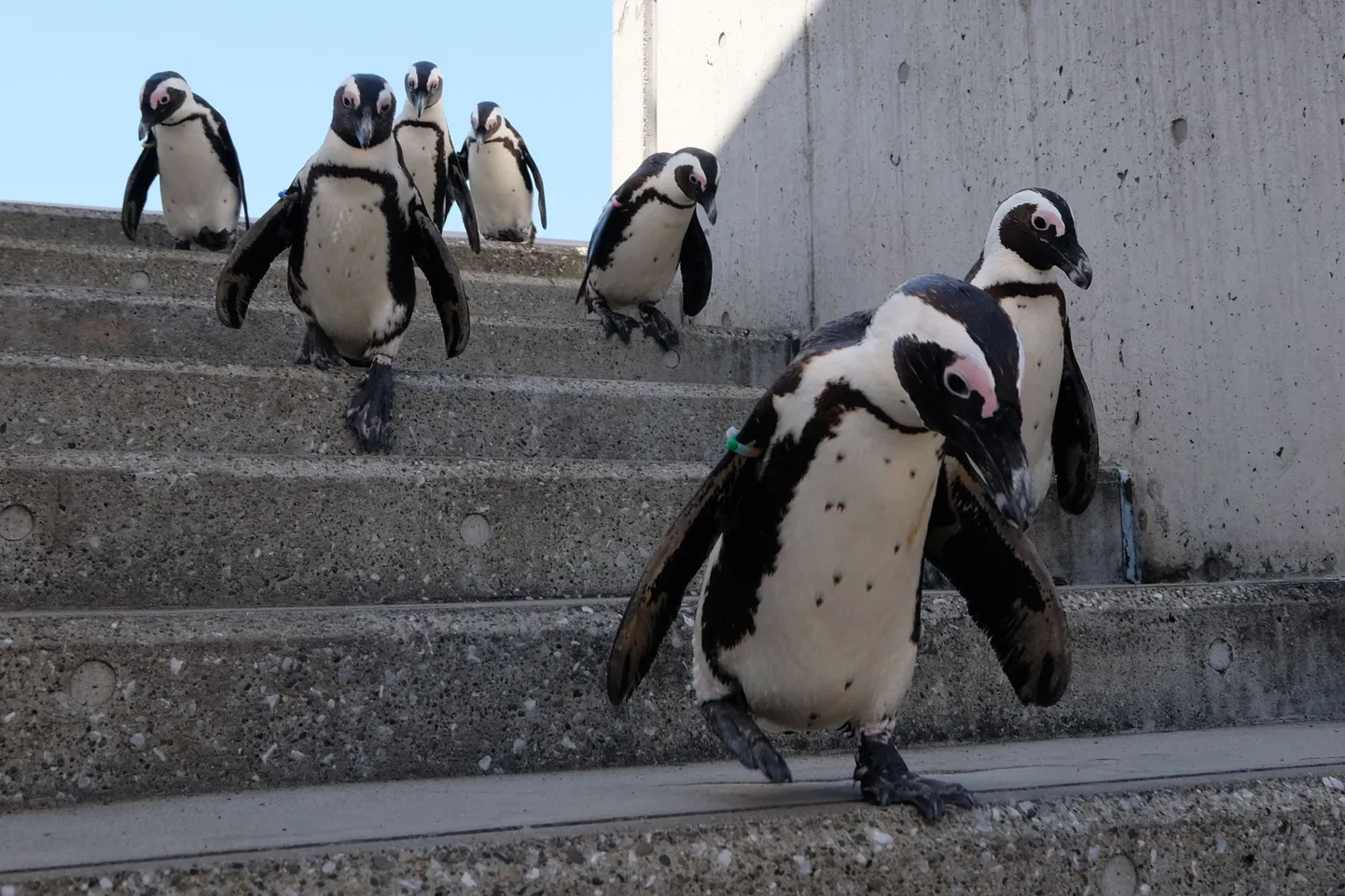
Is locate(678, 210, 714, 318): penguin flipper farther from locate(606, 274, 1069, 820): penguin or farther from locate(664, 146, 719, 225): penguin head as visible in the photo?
locate(606, 274, 1069, 820): penguin

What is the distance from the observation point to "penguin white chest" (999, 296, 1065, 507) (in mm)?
2414

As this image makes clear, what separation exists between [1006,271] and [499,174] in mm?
3813

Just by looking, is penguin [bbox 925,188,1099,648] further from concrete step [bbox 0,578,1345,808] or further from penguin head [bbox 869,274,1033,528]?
penguin head [bbox 869,274,1033,528]

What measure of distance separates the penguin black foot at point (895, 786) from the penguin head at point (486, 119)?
479 centimetres

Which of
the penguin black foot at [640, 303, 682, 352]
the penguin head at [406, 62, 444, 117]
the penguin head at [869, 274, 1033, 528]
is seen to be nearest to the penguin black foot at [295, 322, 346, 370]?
the penguin black foot at [640, 303, 682, 352]

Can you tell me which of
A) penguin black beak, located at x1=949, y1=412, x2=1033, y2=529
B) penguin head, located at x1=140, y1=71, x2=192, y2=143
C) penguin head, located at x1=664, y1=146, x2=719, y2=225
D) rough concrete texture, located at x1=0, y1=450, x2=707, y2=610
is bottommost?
rough concrete texture, located at x1=0, y1=450, x2=707, y2=610

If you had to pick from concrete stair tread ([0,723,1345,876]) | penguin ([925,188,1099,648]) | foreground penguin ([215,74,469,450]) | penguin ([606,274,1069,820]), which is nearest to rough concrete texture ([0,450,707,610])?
concrete stair tread ([0,723,1345,876])

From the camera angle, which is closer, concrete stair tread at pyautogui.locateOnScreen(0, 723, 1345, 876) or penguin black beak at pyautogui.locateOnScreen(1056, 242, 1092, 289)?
concrete stair tread at pyautogui.locateOnScreen(0, 723, 1345, 876)

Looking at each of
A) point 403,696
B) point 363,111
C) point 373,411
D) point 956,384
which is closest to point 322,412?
point 373,411

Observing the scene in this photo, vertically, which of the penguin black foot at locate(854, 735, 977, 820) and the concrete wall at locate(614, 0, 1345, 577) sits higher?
the concrete wall at locate(614, 0, 1345, 577)

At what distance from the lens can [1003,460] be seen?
121 centimetres

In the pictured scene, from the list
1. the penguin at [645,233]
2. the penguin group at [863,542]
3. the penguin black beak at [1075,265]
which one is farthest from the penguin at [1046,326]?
the penguin at [645,233]

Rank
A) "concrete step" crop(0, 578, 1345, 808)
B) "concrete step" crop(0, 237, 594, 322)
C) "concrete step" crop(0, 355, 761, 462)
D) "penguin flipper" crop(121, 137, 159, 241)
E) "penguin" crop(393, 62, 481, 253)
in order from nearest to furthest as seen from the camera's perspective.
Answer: "concrete step" crop(0, 578, 1345, 808), "concrete step" crop(0, 355, 761, 462), "concrete step" crop(0, 237, 594, 322), "penguin flipper" crop(121, 137, 159, 241), "penguin" crop(393, 62, 481, 253)

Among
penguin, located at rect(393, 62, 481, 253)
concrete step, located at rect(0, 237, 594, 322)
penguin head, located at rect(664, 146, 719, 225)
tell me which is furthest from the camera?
penguin, located at rect(393, 62, 481, 253)
